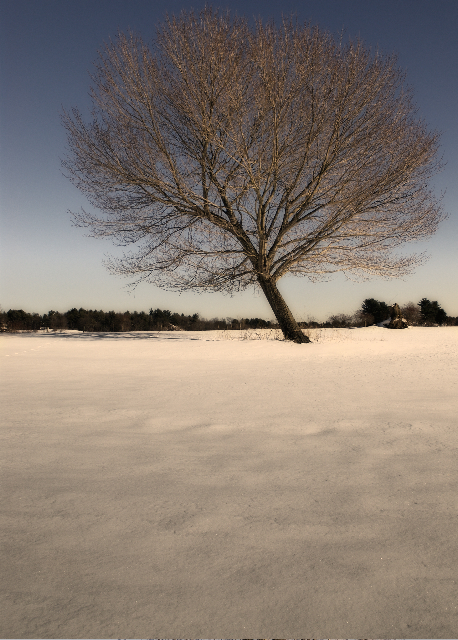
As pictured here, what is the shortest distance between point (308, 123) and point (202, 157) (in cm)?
245

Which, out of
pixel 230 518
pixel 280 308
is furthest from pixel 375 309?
pixel 230 518

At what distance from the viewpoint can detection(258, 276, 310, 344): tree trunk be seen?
31.7ft

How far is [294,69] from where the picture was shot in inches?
320

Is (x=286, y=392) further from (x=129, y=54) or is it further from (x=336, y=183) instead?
(x=129, y=54)

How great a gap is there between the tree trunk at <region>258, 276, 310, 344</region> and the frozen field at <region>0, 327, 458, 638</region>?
6.25 meters

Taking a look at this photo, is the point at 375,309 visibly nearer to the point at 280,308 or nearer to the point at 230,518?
the point at 280,308

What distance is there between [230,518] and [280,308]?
8.51 m

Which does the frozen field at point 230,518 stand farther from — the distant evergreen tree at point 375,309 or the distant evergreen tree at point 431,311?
the distant evergreen tree at point 431,311

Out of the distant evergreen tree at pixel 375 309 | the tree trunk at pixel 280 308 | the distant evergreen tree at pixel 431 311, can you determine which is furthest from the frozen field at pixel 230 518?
the distant evergreen tree at pixel 431 311

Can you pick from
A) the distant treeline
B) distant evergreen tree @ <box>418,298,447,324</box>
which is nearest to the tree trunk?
the distant treeline

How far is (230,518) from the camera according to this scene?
144 cm

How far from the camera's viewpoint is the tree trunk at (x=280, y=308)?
9.66 metres

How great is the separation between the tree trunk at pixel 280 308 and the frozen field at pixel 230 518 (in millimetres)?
6249

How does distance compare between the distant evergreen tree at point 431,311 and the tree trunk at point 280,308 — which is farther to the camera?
the distant evergreen tree at point 431,311
